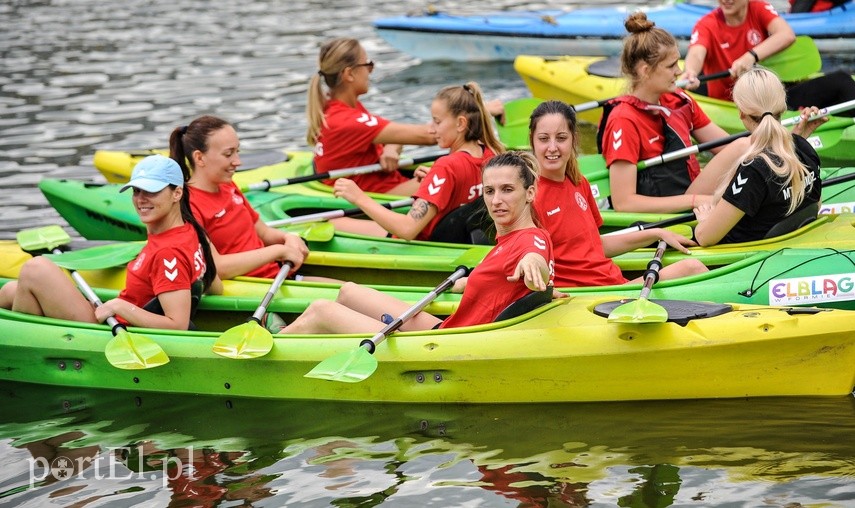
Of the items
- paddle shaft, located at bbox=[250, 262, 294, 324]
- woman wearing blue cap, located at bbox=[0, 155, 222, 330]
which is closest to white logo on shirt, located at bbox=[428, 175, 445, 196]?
paddle shaft, located at bbox=[250, 262, 294, 324]

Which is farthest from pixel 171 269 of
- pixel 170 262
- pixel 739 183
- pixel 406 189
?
pixel 739 183

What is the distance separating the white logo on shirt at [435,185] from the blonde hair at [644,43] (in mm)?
1400

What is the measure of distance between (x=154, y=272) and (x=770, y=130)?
3050 mm

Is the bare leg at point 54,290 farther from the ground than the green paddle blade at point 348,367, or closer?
farther from the ground

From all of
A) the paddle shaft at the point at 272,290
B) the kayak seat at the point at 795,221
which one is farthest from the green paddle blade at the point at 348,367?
the kayak seat at the point at 795,221

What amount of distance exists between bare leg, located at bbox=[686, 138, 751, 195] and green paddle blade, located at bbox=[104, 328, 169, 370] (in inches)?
128

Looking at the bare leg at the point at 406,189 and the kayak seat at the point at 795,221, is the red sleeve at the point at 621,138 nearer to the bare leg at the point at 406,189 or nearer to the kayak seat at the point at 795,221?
the kayak seat at the point at 795,221

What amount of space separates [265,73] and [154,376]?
29.1 ft

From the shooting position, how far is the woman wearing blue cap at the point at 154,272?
5.68m

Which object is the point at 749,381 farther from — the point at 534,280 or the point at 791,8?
the point at 791,8

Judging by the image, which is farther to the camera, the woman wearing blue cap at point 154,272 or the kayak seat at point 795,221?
the kayak seat at point 795,221

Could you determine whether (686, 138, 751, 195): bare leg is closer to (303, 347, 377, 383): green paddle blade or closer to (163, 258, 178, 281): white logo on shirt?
(303, 347, 377, 383): green paddle blade

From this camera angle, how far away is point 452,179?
6453 millimetres

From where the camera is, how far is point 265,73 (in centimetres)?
1440
